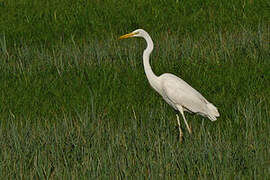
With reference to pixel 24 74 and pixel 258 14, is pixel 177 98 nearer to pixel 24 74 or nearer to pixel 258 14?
pixel 24 74

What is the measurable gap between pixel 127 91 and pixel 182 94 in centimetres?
90

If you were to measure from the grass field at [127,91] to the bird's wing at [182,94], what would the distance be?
0.22m

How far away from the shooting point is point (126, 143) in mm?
5691

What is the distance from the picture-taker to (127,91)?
736cm

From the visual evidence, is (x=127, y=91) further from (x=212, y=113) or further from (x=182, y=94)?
(x=212, y=113)

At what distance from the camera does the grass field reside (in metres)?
5.03

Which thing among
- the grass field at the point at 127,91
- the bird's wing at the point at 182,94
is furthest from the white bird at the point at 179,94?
the grass field at the point at 127,91

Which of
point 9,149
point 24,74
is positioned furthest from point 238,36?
point 9,149

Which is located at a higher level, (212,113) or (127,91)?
(127,91)

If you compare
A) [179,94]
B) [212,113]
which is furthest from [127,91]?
[212,113]

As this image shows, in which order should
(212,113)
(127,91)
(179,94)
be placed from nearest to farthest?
(212,113) → (179,94) → (127,91)

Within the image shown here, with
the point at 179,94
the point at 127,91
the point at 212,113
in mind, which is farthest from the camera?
the point at 127,91

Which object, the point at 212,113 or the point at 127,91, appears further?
the point at 127,91

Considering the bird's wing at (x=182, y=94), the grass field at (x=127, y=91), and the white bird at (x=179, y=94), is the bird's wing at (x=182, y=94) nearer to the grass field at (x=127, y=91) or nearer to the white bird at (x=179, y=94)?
the white bird at (x=179, y=94)
